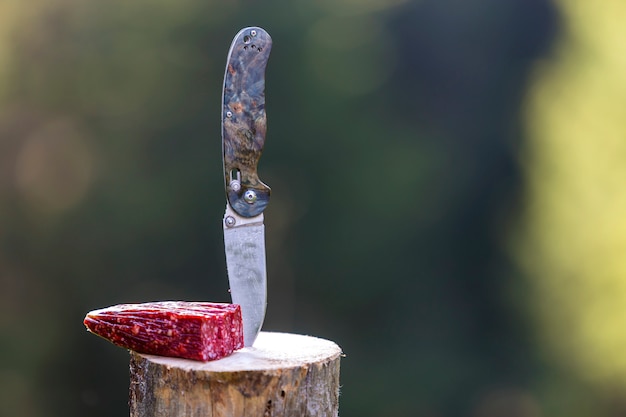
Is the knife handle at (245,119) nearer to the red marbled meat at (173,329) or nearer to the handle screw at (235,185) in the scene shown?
the handle screw at (235,185)

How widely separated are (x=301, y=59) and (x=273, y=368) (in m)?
2.58

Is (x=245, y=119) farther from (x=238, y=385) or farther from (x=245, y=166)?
(x=238, y=385)

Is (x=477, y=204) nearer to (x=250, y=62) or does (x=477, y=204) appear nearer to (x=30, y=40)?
(x=250, y=62)

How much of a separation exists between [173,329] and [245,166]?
606 mm

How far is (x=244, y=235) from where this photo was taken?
238 centimetres

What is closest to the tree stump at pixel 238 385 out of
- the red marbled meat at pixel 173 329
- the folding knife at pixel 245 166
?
the red marbled meat at pixel 173 329

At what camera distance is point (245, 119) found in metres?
2.36

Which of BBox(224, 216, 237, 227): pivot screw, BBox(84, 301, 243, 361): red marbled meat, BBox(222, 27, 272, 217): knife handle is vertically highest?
BBox(222, 27, 272, 217): knife handle

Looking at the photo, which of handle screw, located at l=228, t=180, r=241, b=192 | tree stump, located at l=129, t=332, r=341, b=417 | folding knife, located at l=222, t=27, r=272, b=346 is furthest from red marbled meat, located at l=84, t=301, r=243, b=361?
handle screw, located at l=228, t=180, r=241, b=192

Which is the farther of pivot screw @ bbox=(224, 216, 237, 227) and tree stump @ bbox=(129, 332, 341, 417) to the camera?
pivot screw @ bbox=(224, 216, 237, 227)

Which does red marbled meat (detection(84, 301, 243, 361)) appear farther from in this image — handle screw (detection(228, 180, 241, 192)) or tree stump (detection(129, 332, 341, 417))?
handle screw (detection(228, 180, 241, 192))

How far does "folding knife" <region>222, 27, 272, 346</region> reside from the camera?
2.36 metres

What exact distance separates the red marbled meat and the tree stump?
0.03 m

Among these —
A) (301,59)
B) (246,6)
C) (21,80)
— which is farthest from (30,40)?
(301,59)
